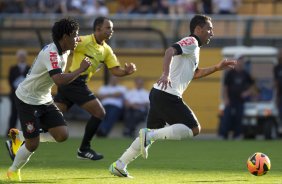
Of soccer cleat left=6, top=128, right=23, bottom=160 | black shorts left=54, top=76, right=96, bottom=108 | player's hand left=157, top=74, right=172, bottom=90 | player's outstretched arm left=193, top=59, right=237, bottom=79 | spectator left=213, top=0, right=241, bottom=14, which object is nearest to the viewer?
player's hand left=157, top=74, right=172, bottom=90

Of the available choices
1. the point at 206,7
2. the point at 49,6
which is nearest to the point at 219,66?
the point at 206,7

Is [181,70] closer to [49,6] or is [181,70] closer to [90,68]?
[90,68]

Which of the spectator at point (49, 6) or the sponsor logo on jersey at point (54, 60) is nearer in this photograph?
the sponsor logo on jersey at point (54, 60)

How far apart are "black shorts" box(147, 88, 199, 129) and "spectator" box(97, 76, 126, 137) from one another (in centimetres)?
→ 1088

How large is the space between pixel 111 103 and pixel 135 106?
24.1 inches

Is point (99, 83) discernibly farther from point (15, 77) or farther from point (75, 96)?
point (75, 96)

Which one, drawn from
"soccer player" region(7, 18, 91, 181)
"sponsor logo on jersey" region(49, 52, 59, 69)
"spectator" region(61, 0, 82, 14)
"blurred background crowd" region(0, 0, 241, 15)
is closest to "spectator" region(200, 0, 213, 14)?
"blurred background crowd" region(0, 0, 241, 15)

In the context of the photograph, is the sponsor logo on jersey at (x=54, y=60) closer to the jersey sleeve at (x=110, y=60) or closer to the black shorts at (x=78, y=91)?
the jersey sleeve at (x=110, y=60)

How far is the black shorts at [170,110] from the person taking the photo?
445 inches

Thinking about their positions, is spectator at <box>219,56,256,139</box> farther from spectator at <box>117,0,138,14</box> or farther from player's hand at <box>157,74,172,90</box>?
player's hand at <box>157,74,172,90</box>

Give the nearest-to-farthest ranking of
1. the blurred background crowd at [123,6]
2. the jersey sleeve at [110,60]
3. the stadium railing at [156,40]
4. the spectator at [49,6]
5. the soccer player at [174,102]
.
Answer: the soccer player at [174,102] < the jersey sleeve at [110,60] < the stadium railing at [156,40] < the blurred background crowd at [123,6] < the spectator at [49,6]

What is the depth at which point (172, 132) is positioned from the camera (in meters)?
11.2

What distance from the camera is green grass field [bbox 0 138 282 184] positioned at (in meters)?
11.3

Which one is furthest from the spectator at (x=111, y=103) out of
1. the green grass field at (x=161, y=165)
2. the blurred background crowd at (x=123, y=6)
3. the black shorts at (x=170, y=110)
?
the black shorts at (x=170, y=110)
